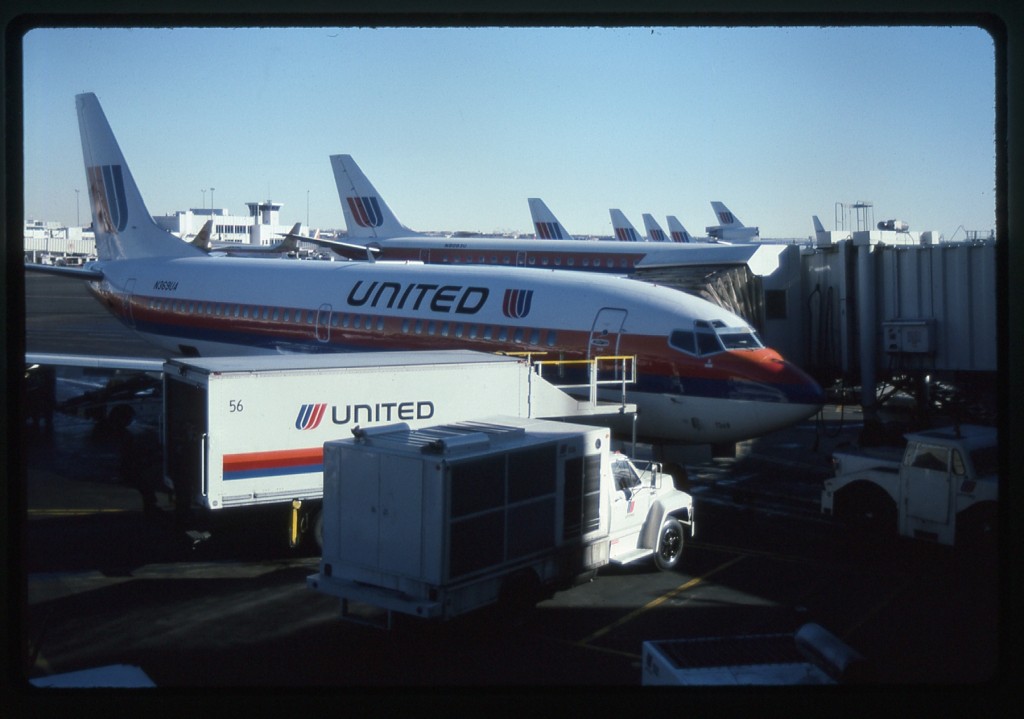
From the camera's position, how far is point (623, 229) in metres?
73.2

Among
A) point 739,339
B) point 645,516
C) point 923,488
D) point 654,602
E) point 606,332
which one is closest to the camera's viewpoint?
point 654,602

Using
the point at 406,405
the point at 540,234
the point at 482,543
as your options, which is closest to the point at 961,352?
the point at 406,405

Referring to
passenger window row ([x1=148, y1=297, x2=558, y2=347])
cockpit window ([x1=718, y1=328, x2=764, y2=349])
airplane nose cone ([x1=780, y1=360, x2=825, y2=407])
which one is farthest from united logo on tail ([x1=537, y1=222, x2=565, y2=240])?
airplane nose cone ([x1=780, y1=360, x2=825, y2=407])

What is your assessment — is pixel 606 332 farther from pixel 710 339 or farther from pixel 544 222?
pixel 544 222

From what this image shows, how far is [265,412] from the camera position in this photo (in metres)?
12.7

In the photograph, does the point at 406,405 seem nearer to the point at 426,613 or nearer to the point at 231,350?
the point at 426,613

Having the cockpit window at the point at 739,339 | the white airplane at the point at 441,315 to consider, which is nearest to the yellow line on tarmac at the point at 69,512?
the white airplane at the point at 441,315

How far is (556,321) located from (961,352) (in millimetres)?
7220

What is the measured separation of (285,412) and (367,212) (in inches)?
1416

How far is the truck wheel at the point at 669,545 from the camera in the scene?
1279 cm

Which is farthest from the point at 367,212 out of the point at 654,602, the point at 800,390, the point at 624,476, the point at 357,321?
the point at 654,602

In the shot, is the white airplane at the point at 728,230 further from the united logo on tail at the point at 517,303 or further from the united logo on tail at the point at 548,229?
the united logo on tail at the point at 517,303

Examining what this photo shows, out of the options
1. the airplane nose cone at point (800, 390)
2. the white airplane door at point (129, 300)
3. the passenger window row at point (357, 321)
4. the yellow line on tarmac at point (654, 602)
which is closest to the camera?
the yellow line on tarmac at point (654, 602)

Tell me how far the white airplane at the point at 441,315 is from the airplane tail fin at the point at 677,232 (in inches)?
2109
